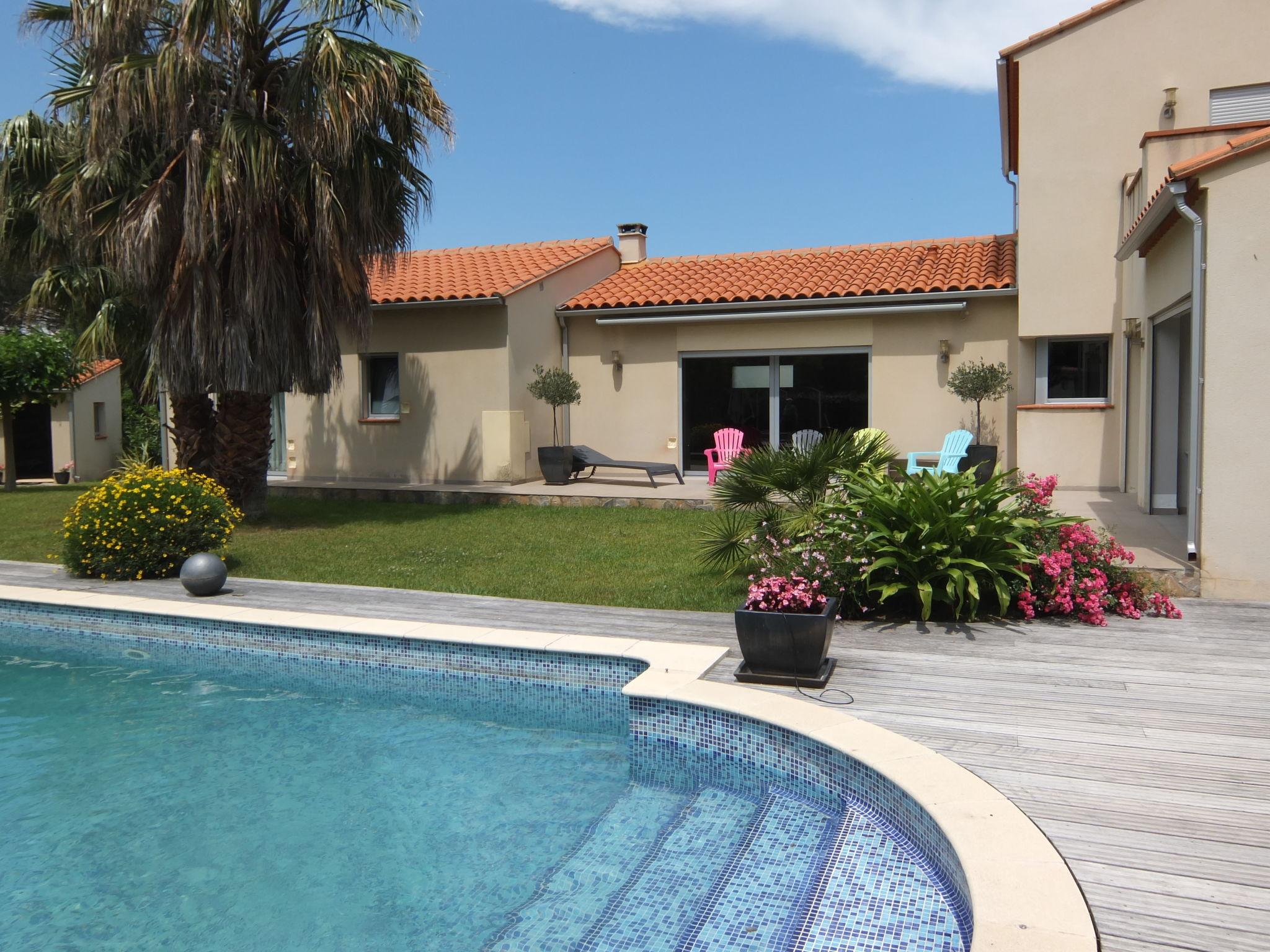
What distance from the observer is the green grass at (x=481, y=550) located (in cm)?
927

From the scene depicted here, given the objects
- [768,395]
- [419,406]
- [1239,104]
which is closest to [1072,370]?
[1239,104]

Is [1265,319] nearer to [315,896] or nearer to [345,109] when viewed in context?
[315,896]

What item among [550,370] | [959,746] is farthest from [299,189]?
[959,746]

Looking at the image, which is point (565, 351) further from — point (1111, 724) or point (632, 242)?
point (1111, 724)

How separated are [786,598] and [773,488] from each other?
105 inches

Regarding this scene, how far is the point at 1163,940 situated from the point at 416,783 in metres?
4.06

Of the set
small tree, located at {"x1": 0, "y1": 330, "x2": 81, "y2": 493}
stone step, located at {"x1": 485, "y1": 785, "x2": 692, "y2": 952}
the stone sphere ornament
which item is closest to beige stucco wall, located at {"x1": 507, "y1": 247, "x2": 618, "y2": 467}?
the stone sphere ornament

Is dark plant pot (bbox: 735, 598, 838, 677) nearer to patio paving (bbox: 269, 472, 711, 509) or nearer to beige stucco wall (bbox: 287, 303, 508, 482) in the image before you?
patio paving (bbox: 269, 472, 711, 509)

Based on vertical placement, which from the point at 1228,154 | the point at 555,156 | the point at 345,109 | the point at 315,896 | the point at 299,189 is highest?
the point at 555,156

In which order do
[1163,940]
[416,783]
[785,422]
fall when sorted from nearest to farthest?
1. [1163,940]
2. [416,783]
3. [785,422]

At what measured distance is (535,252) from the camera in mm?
20281

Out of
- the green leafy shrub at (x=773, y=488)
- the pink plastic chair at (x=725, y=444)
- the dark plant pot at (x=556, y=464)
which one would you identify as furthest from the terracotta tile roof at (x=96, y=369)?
the green leafy shrub at (x=773, y=488)

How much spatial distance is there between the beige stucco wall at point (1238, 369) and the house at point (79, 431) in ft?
83.8

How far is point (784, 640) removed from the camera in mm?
5824
